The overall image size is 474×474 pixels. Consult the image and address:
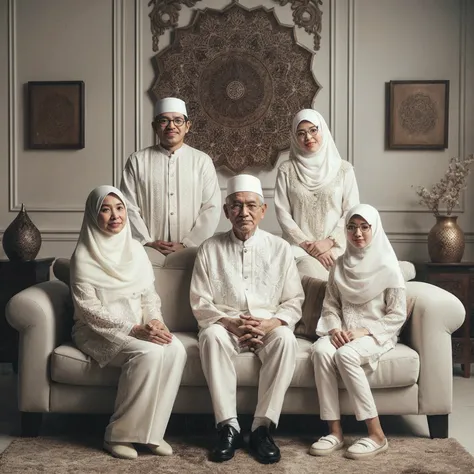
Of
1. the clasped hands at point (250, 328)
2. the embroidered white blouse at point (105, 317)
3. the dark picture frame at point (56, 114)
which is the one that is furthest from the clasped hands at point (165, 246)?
the dark picture frame at point (56, 114)

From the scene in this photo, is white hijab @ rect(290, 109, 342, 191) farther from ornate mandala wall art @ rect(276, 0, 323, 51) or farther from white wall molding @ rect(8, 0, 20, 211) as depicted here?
white wall molding @ rect(8, 0, 20, 211)

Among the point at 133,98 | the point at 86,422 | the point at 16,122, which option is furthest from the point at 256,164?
the point at 86,422

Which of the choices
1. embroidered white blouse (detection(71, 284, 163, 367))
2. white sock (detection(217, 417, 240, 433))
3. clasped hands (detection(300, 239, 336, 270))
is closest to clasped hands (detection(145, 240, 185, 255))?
embroidered white blouse (detection(71, 284, 163, 367))

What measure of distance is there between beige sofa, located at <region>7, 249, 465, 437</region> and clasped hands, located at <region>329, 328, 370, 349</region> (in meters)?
0.14

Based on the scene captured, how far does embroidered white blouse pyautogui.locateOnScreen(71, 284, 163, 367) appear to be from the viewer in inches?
133

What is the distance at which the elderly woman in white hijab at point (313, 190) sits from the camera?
4340 mm

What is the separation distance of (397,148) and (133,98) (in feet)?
6.53

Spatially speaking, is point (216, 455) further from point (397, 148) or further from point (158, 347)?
point (397, 148)

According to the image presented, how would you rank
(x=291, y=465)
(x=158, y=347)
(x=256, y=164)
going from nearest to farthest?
(x=291, y=465) < (x=158, y=347) < (x=256, y=164)

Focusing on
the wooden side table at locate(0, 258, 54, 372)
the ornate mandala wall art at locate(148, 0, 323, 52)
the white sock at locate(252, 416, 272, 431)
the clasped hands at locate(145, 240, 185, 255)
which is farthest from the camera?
the ornate mandala wall art at locate(148, 0, 323, 52)

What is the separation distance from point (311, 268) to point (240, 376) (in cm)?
89

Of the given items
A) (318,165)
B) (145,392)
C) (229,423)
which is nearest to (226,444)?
(229,423)

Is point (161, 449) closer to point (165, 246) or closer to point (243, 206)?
point (243, 206)

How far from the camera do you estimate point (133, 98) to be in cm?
560
